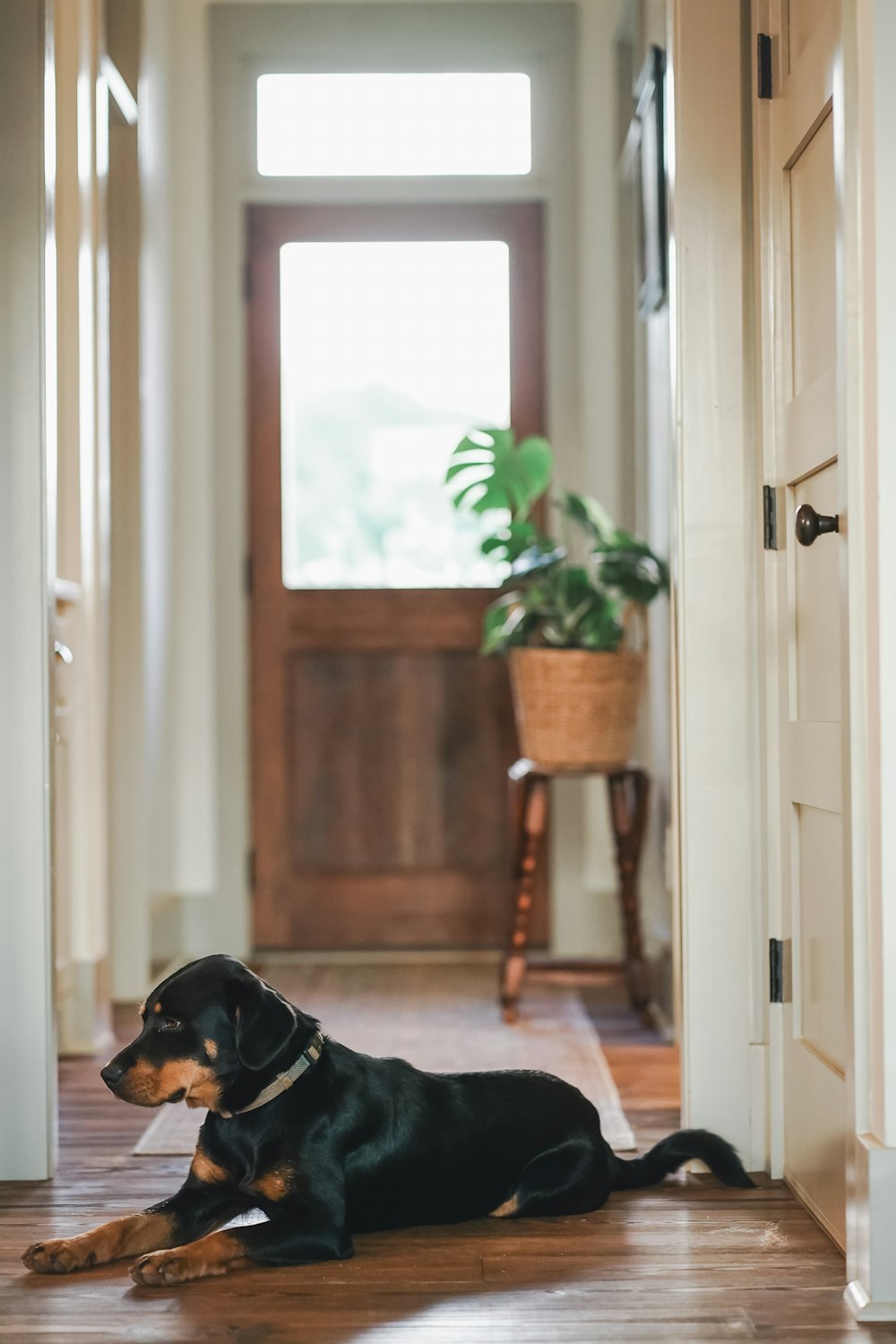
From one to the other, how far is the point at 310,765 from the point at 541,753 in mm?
1085

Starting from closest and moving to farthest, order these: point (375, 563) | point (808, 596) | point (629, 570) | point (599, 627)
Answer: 1. point (808, 596)
2. point (629, 570)
3. point (599, 627)
4. point (375, 563)

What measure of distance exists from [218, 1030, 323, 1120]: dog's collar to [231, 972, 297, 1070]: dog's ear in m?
0.04

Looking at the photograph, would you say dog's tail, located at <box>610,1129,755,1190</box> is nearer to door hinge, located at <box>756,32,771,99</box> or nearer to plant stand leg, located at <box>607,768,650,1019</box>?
plant stand leg, located at <box>607,768,650,1019</box>

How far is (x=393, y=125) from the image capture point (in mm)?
4340

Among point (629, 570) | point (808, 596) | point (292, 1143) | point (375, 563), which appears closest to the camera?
point (292, 1143)

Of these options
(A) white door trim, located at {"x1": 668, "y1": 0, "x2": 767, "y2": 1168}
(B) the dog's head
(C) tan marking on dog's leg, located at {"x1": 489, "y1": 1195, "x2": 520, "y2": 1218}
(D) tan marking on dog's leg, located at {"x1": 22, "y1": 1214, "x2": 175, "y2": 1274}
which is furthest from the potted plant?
(D) tan marking on dog's leg, located at {"x1": 22, "y1": 1214, "x2": 175, "y2": 1274}

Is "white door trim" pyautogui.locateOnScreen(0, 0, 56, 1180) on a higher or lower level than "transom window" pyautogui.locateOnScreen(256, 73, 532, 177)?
lower

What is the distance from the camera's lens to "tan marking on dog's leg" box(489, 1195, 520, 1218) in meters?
2.07

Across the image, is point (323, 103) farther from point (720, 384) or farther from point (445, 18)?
point (720, 384)

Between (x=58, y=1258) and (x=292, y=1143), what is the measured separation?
33cm

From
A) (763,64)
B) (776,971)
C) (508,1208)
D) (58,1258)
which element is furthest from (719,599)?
(58,1258)

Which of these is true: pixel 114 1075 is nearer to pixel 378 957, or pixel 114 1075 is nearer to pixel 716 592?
pixel 716 592

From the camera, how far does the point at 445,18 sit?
431 cm

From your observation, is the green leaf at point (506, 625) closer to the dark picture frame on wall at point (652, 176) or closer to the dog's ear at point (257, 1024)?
the dark picture frame on wall at point (652, 176)
